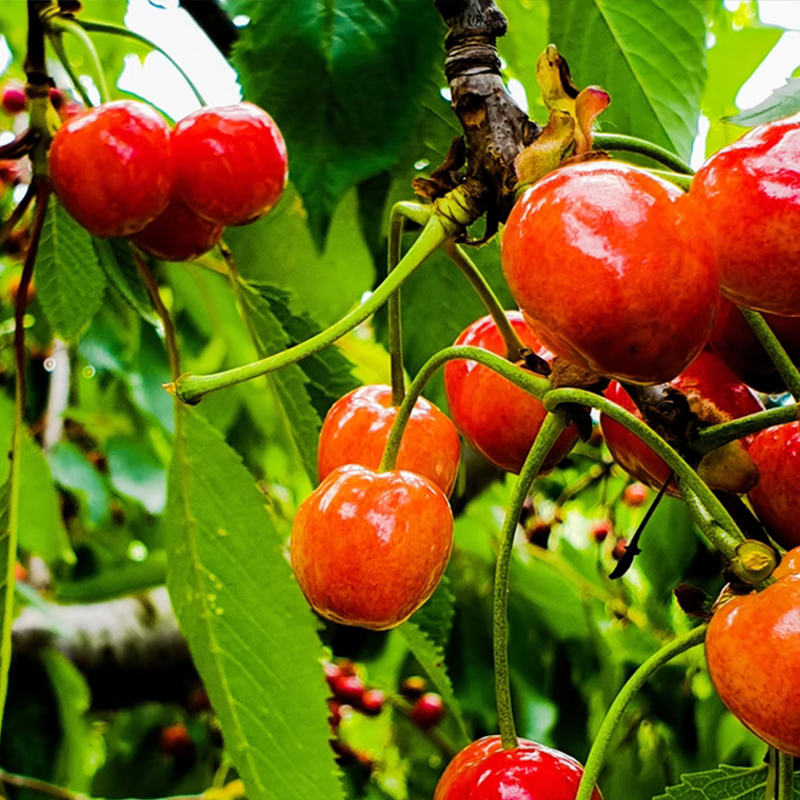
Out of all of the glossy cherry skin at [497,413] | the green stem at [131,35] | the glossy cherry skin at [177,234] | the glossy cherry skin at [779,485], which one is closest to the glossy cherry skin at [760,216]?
the glossy cherry skin at [779,485]

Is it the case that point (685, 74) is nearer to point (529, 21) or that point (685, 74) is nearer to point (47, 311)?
point (529, 21)

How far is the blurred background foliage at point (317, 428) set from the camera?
91 cm

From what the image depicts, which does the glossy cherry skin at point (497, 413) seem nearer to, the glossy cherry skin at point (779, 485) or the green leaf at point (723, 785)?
the glossy cherry skin at point (779, 485)

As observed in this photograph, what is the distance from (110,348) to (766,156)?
1.92 m

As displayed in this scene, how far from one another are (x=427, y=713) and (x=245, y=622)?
2.04 meters

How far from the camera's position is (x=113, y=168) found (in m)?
1.03

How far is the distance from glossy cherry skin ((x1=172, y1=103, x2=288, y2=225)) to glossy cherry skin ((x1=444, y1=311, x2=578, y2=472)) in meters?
0.33

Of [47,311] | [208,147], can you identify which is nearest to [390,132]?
[208,147]

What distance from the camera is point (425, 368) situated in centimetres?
76

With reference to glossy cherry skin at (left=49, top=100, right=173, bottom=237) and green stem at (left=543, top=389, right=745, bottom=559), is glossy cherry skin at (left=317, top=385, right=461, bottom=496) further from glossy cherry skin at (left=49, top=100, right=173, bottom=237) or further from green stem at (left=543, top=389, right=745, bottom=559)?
glossy cherry skin at (left=49, top=100, right=173, bottom=237)

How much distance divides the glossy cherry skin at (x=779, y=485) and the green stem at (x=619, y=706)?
86 mm

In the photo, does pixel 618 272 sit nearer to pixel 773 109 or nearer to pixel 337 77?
pixel 773 109

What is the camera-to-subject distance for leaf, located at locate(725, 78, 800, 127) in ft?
2.28

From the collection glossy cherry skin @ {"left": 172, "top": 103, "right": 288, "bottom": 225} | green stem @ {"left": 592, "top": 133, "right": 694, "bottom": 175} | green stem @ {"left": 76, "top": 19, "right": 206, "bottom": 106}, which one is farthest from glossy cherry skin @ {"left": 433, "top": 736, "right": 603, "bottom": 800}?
green stem @ {"left": 76, "top": 19, "right": 206, "bottom": 106}
